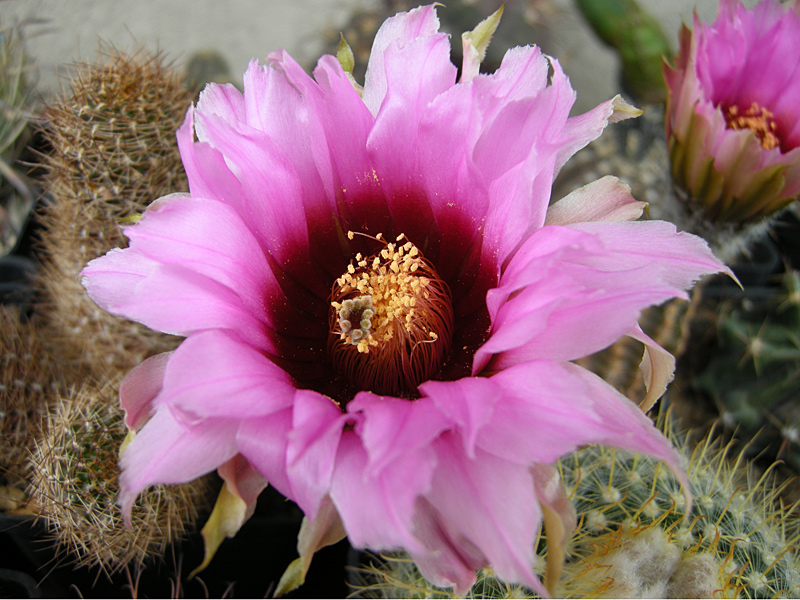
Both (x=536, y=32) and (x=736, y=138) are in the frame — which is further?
(x=536, y=32)

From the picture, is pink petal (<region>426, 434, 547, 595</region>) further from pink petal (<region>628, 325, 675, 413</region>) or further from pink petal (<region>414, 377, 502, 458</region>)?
pink petal (<region>628, 325, 675, 413</region>)

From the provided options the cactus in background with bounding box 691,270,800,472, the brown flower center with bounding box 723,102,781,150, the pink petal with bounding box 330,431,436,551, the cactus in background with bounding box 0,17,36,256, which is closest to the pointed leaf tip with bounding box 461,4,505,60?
the pink petal with bounding box 330,431,436,551

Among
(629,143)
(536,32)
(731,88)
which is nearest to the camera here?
(731,88)

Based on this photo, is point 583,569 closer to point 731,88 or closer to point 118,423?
point 118,423

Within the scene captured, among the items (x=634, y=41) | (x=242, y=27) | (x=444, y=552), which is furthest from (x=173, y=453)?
(x=242, y=27)

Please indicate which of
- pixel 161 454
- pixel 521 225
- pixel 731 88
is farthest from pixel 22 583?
pixel 731 88

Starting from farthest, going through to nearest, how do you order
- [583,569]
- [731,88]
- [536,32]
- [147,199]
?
1. [536,32]
2. [731,88]
3. [147,199]
4. [583,569]

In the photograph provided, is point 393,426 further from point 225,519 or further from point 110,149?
point 110,149
